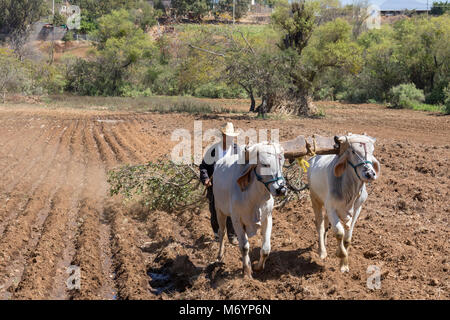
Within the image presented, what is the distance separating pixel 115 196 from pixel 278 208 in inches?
153

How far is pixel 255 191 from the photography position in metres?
6.47

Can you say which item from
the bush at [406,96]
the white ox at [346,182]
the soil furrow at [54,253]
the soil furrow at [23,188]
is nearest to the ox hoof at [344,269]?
the white ox at [346,182]

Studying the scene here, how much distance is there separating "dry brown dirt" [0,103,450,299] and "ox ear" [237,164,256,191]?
114 cm

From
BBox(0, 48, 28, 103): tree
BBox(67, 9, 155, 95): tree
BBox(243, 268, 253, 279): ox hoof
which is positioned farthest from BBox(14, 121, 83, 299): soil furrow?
BBox(67, 9, 155, 95): tree

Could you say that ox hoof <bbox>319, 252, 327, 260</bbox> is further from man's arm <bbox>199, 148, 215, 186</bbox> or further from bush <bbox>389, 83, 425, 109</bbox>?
bush <bbox>389, 83, 425, 109</bbox>

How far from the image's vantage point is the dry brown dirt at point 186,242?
6.47 m

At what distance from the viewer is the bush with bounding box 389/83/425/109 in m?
34.6

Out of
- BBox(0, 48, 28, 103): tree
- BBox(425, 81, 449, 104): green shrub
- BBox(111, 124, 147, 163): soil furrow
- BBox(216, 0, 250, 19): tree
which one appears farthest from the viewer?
BBox(216, 0, 250, 19): tree

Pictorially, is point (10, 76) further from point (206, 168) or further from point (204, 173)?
point (204, 173)

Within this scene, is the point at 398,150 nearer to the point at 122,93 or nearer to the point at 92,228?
the point at 92,228

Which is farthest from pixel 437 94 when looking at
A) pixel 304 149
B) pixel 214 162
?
pixel 304 149

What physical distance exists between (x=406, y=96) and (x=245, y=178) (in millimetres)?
30907

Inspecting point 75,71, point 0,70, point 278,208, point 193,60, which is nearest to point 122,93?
point 75,71

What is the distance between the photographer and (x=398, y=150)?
15617 mm
